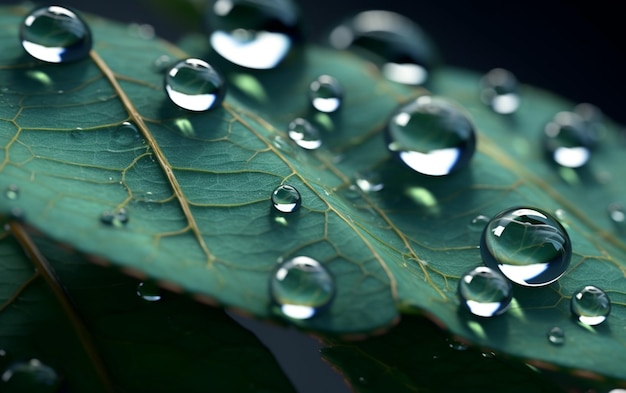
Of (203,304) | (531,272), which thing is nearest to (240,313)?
(203,304)

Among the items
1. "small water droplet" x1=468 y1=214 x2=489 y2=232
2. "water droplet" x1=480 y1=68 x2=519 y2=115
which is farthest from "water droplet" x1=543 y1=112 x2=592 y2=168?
"small water droplet" x1=468 y1=214 x2=489 y2=232

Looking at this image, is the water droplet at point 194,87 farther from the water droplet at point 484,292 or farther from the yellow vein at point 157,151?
the water droplet at point 484,292

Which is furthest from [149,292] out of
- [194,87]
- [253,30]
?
[253,30]

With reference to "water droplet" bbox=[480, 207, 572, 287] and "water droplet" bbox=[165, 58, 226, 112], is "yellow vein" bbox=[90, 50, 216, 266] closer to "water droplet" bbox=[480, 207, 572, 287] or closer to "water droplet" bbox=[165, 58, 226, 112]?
"water droplet" bbox=[165, 58, 226, 112]

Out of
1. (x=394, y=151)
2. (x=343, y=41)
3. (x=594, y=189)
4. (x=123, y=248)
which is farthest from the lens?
(x=343, y=41)

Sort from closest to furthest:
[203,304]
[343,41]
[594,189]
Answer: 1. [203,304]
2. [594,189]
3. [343,41]

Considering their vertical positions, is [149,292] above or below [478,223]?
below

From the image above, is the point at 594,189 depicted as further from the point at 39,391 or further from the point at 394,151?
the point at 39,391

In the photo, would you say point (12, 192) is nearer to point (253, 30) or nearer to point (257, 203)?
point (257, 203)
